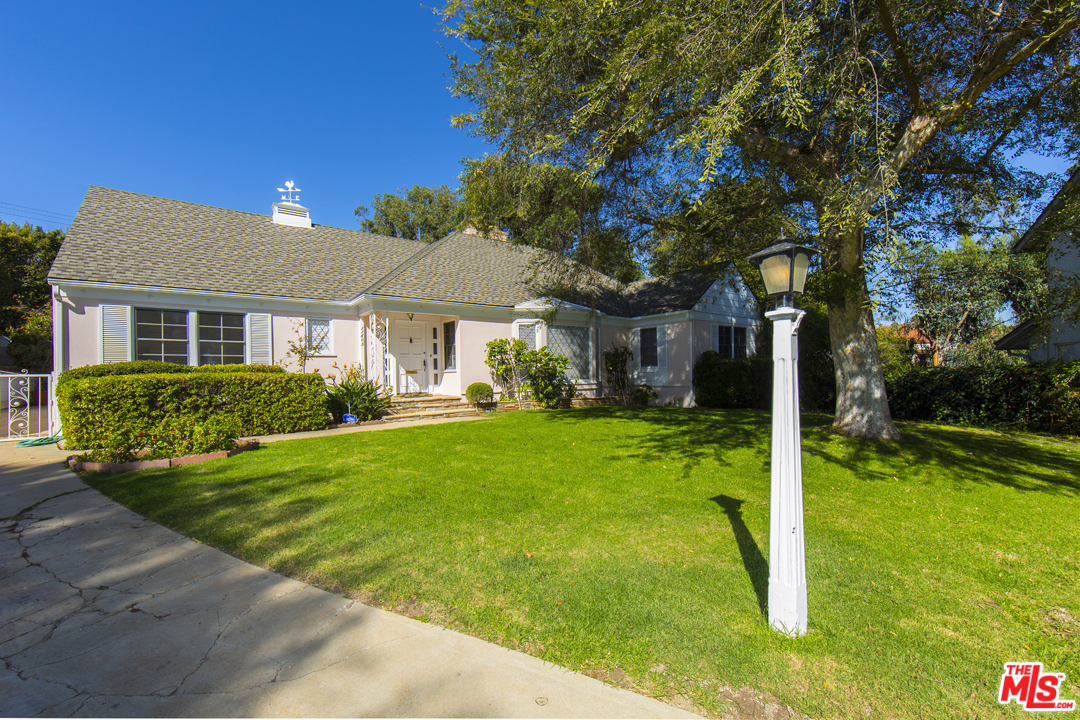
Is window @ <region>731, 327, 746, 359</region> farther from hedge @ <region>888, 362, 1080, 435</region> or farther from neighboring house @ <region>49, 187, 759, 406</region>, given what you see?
hedge @ <region>888, 362, 1080, 435</region>

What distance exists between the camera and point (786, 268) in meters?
3.02

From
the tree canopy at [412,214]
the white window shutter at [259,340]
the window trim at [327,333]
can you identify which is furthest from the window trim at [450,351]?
the tree canopy at [412,214]

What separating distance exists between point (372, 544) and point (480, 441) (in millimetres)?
4539

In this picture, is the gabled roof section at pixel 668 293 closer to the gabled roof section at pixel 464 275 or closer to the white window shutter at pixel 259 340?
the gabled roof section at pixel 464 275

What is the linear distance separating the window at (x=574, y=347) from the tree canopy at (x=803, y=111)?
5.89 meters

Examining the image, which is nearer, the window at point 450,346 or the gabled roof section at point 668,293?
the window at point 450,346

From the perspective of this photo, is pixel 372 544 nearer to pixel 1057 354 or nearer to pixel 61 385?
pixel 61 385

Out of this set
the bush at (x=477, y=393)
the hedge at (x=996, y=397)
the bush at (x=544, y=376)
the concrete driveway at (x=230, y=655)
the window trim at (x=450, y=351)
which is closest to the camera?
the concrete driveway at (x=230, y=655)

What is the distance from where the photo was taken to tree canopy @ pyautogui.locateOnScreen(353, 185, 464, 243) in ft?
114

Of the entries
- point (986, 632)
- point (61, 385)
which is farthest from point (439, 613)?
point (61, 385)

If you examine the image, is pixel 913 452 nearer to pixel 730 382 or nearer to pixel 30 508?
pixel 730 382

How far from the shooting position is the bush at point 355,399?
11820mm

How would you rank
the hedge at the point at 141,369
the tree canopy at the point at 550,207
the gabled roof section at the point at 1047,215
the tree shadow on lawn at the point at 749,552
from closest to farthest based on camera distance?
the tree shadow on lawn at the point at 749,552, the gabled roof section at the point at 1047,215, the tree canopy at the point at 550,207, the hedge at the point at 141,369

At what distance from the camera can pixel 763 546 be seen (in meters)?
4.00
